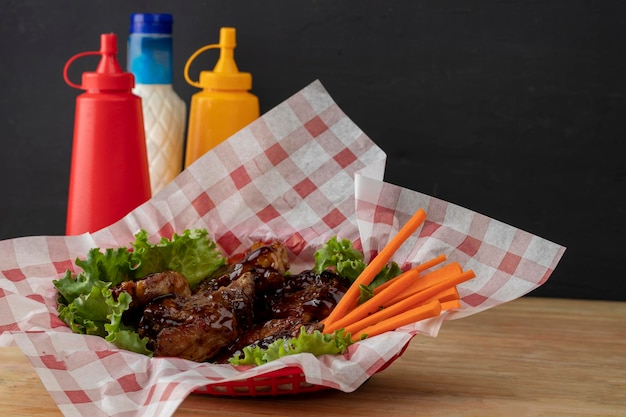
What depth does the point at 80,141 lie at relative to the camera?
1.64 metres

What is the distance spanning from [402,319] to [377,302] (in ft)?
0.24

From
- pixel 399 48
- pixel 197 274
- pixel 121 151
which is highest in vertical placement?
pixel 399 48

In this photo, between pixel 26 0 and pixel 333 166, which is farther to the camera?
pixel 26 0

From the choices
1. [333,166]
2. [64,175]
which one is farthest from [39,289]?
[64,175]

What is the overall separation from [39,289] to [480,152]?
0.96 m

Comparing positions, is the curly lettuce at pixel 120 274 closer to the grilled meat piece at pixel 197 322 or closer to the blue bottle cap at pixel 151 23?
the grilled meat piece at pixel 197 322

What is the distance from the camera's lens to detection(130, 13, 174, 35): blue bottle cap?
1.75 meters

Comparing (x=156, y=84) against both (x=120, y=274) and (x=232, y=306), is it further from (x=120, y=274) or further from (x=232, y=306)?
(x=232, y=306)

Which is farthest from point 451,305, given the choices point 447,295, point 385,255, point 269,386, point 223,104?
point 223,104

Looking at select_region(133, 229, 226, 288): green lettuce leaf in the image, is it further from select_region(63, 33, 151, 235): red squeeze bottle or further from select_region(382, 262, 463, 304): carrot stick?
select_region(382, 262, 463, 304): carrot stick

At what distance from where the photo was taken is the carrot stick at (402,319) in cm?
116

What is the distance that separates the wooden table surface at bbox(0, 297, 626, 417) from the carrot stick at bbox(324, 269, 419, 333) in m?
0.10

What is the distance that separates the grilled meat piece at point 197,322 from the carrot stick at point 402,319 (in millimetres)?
159

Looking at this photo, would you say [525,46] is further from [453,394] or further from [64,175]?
[64,175]
